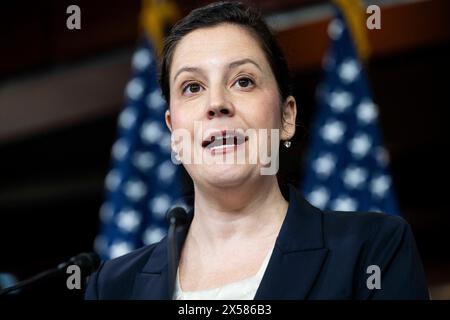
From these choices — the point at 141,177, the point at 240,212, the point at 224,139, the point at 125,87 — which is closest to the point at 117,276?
the point at 240,212

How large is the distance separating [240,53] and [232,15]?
0.12 m

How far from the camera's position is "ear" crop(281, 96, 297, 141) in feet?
5.85

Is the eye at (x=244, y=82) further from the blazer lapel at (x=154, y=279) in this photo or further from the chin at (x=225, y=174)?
the blazer lapel at (x=154, y=279)

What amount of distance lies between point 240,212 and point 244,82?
0.97 feet

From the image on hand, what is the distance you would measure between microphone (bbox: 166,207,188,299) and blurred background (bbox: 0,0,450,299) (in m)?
2.96

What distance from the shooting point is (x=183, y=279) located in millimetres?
1663

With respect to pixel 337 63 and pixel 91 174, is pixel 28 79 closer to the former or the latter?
pixel 91 174

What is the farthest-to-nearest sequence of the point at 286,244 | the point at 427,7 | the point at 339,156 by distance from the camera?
1. the point at 427,7
2. the point at 339,156
3. the point at 286,244

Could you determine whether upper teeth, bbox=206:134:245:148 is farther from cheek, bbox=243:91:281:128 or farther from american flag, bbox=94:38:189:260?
american flag, bbox=94:38:189:260

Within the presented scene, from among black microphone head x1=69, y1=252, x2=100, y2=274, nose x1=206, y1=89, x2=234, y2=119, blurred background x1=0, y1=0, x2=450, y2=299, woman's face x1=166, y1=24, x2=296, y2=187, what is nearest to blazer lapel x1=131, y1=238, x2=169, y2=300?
black microphone head x1=69, y1=252, x2=100, y2=274

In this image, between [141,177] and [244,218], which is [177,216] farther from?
[141,177]

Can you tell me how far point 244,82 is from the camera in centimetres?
165

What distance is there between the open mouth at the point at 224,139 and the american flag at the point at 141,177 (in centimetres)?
228
